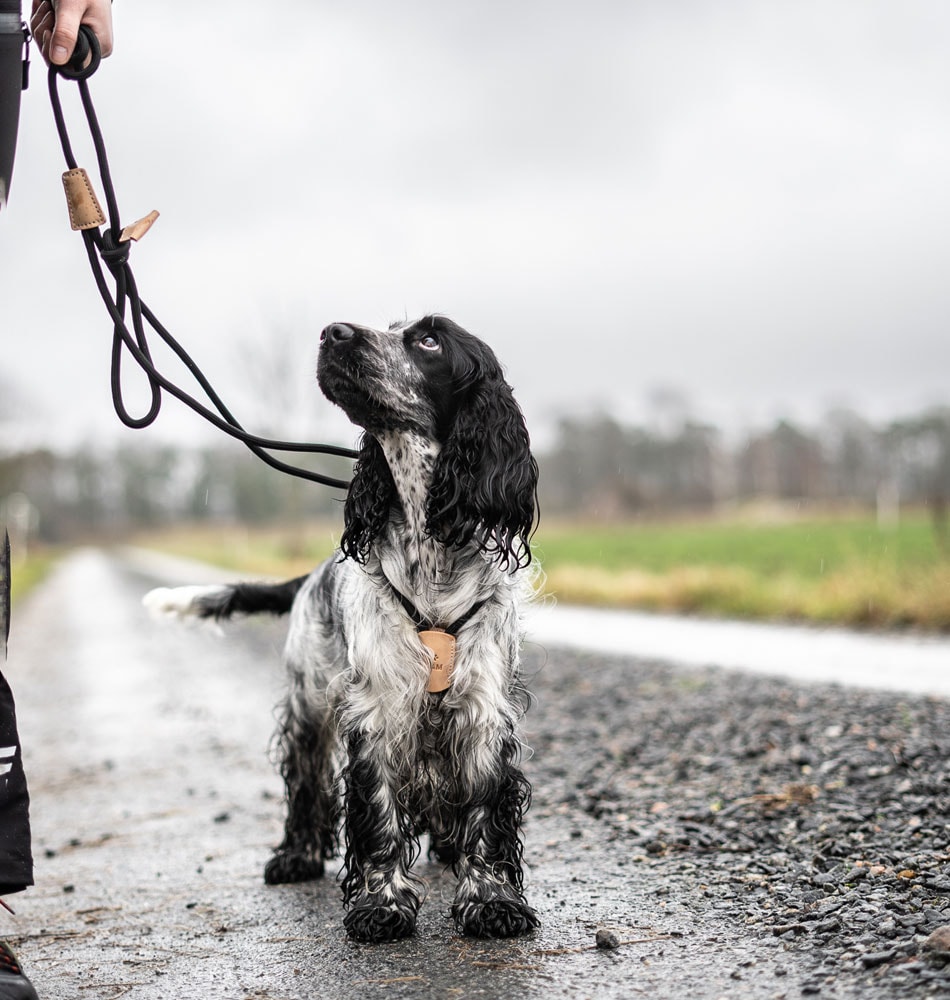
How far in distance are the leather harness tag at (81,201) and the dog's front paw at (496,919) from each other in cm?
264

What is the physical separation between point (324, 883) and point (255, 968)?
106cm

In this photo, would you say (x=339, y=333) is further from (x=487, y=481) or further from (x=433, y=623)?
(x=433, y=623)

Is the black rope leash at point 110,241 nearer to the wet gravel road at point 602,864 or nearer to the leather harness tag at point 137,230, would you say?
the leather harness tag at point 137,230

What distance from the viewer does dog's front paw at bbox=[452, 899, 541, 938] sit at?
345 centimetres

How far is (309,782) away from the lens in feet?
14.6

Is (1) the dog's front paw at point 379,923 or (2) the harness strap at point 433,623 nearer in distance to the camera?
(1) the dog's front paw at point 379,923

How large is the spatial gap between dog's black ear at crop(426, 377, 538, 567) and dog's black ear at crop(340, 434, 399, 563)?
0.65 feet

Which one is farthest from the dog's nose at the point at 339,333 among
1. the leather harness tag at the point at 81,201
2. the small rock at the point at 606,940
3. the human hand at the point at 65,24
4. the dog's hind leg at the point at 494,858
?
the small rock at the point at 606,940

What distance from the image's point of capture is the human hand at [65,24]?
3324mm

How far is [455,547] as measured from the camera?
3629mm

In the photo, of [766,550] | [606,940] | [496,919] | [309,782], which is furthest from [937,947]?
[766,550]

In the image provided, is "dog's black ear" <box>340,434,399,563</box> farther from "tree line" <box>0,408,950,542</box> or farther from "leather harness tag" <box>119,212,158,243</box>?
"tree line" <box>0,408,950,542</box>

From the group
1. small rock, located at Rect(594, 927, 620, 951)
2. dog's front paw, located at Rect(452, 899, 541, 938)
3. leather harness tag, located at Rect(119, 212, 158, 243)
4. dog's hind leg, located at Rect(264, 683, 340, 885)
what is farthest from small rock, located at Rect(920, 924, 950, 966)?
leather harness tag, located at Rect(119, 212, 158, 243)

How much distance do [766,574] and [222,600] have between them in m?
16.9
